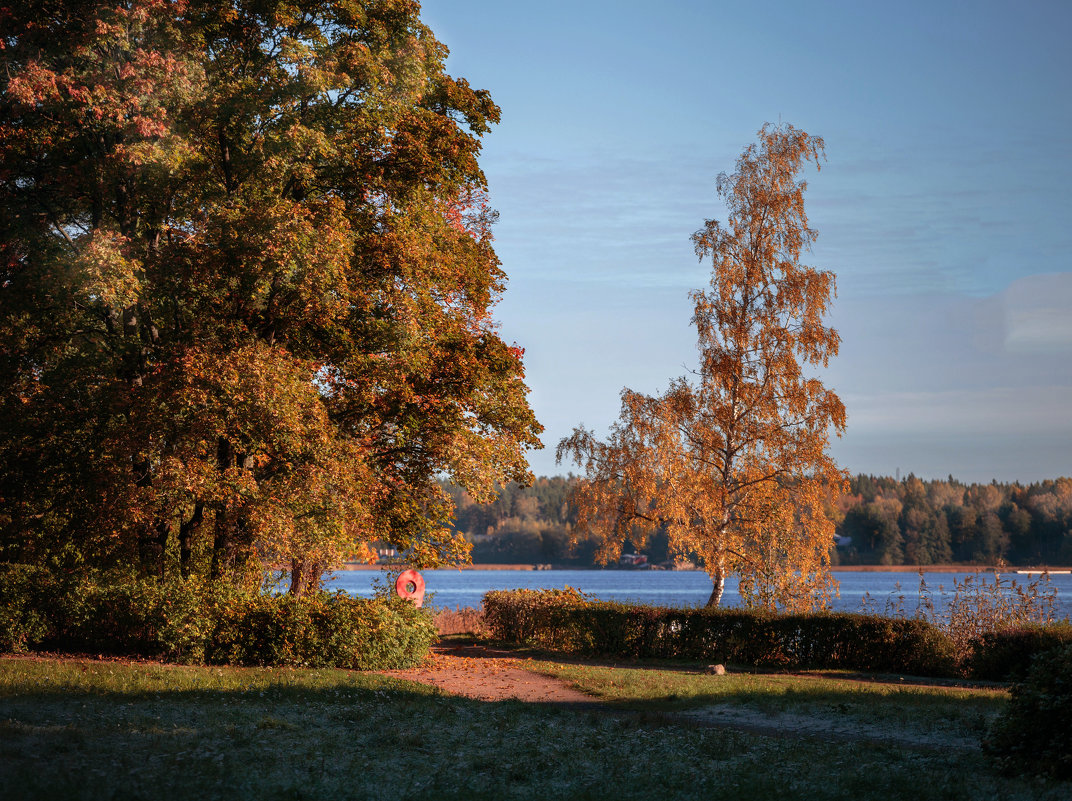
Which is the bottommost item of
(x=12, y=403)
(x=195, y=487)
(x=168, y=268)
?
(x=195, y=487)

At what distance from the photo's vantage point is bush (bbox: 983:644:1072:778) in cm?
836

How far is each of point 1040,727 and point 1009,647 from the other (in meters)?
9.21

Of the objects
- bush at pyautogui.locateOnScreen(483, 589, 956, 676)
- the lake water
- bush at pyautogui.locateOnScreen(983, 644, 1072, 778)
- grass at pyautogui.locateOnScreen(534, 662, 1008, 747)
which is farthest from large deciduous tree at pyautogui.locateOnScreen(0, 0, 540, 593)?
bush at pyautogui.locateOnScreen(983, 644, 1072, 778)

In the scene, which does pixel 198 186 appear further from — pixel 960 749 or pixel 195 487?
pixel 960 749

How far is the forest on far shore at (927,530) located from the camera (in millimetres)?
100688

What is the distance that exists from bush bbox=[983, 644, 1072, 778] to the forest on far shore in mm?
84318

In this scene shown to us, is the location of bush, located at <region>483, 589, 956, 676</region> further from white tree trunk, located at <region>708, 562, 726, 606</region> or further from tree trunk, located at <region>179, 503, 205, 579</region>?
tree trunk, located at <region>179, 503, 205, 579</region>

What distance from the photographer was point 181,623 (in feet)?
50.0

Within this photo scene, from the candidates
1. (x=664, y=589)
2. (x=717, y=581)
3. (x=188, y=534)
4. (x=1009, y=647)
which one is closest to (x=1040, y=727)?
(x=1009, y=647)

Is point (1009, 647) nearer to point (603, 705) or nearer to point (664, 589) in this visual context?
point (603, 705)

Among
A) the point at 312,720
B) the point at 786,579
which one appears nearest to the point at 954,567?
the point at 786,579

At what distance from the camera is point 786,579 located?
23.8m

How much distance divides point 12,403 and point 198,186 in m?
5.03

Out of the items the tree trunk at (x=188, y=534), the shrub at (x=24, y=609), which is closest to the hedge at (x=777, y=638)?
the tree trunk at (x=188, y=534)
